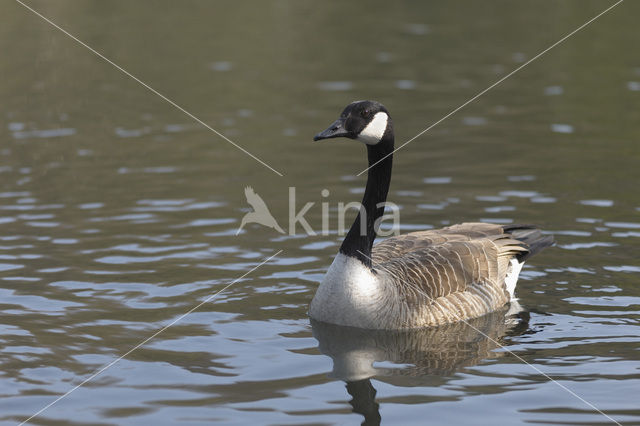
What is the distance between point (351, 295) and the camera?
10.5 m

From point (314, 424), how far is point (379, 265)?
3171mm

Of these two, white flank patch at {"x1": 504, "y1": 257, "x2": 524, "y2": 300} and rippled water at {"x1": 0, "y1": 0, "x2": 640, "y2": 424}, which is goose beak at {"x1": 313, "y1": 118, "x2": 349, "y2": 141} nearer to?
rippled water at {"x1": 0, "y1": 0, "x2": 640, "y2": 424}

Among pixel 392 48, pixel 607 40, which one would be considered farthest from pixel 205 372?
pixel 607 40

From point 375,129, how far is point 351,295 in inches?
76.4

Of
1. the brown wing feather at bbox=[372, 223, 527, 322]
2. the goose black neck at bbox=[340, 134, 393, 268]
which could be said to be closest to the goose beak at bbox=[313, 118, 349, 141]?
the goose black neck at bbox=[340, 134, 393, 268]

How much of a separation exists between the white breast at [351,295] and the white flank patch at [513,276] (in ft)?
6.74

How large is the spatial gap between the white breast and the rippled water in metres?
0.22

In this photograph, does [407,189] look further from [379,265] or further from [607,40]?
[607,40]

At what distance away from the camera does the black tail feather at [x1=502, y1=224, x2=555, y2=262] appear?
12.1 metres

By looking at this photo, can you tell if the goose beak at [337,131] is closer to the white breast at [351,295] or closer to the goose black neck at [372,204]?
the goose black neck at [372,204]

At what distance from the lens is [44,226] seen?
47.1 feet
